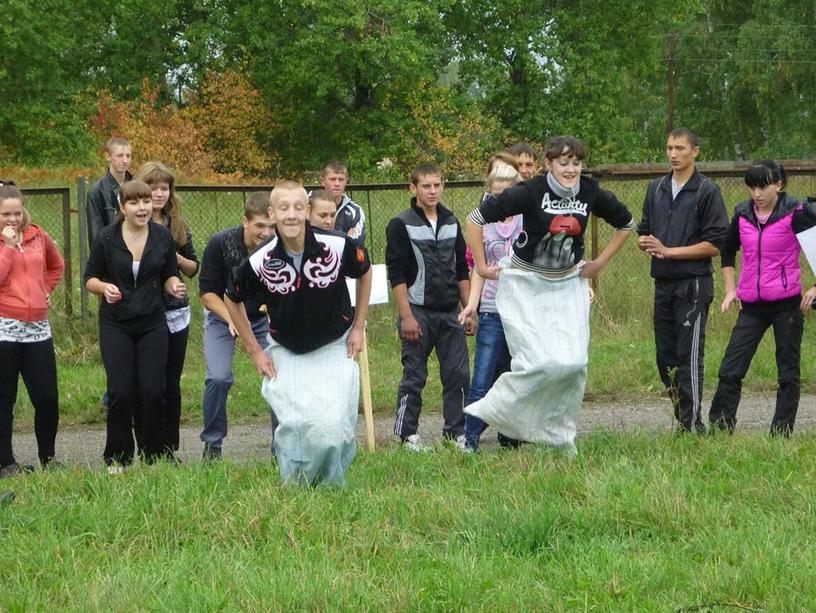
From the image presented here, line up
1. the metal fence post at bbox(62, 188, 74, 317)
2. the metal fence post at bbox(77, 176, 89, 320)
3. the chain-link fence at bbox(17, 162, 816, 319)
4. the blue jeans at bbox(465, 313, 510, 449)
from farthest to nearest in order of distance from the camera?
the chain-link fence at bbox(17, 162, 816, 319), the metal fence post at bbox(62, 188, 74, 317), the metal fence post at bbox(77, 176, 89, 320), the blue jeans at bbox(465, 313, 510, 449)

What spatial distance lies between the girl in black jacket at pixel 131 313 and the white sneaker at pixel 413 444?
1.59 meters

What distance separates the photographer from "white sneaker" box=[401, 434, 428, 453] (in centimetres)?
770

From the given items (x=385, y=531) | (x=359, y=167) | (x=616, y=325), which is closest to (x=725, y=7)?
(x=359, y=167)

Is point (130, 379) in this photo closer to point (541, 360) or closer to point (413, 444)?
point (413, 444)

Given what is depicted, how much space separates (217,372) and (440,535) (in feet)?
9.17

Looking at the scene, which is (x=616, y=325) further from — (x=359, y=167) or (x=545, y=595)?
(x=359, y=167)

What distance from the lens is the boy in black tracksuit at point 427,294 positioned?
8.52 m

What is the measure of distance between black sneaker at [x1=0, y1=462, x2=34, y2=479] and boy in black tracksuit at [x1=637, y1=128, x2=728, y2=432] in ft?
13.7

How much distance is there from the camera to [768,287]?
7891 millimetres

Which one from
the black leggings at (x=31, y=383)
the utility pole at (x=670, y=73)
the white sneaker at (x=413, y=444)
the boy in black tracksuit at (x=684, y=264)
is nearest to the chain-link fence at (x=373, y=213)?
the black leggings at (x=31, y=383)

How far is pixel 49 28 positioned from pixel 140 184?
34141 millimetres

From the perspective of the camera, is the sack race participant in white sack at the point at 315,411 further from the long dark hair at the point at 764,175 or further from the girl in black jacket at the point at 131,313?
the long dark hair at the point at 764,175

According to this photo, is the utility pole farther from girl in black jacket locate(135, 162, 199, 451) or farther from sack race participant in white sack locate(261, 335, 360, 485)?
sack race participant in white sack locate(261, 335, 360, 485)

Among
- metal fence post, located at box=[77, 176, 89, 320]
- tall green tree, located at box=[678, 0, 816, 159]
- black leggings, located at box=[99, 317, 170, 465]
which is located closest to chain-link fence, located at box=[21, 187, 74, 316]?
metal fence post, located at box=[77, 176, 89, 320]
